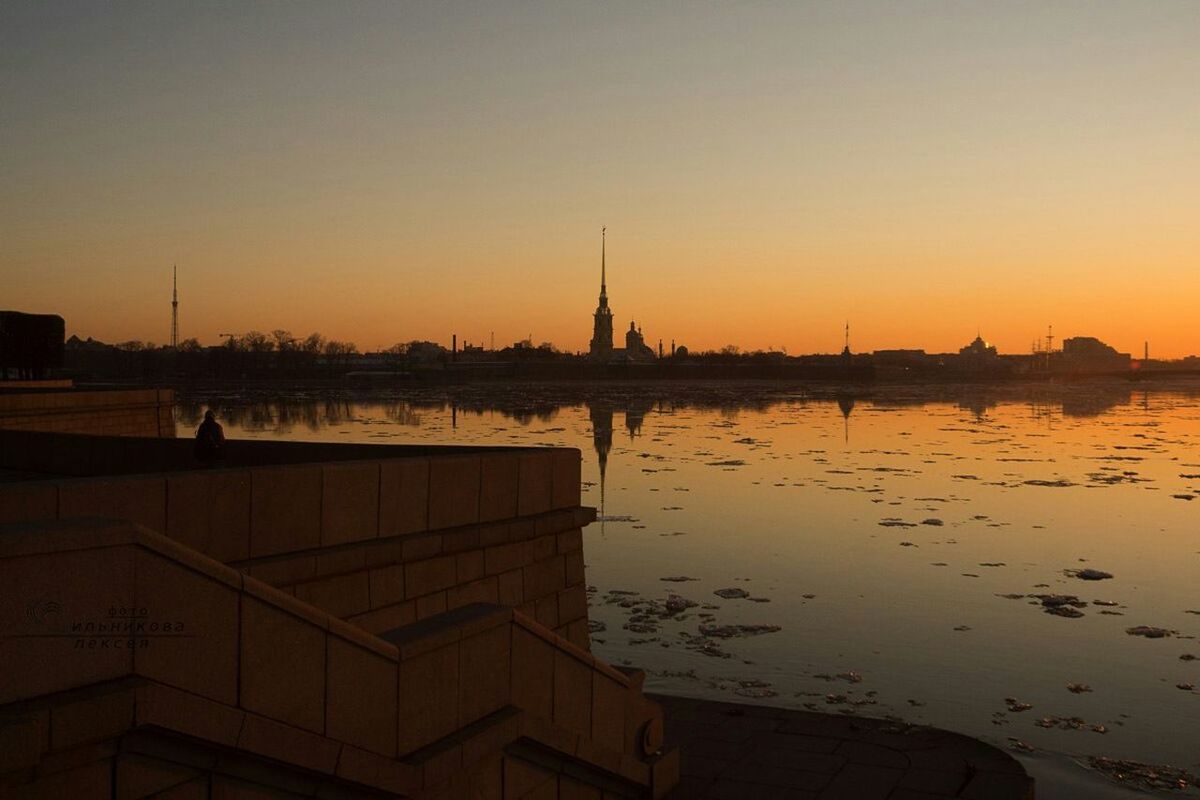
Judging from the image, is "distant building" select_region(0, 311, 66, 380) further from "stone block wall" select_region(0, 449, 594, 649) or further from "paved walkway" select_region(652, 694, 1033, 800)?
"paved walkway" select_region(652, 694, 1033, 800)

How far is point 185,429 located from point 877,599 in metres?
42.9

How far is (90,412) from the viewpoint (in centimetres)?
2256

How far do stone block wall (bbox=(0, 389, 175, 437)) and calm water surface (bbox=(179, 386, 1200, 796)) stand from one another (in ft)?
36.7

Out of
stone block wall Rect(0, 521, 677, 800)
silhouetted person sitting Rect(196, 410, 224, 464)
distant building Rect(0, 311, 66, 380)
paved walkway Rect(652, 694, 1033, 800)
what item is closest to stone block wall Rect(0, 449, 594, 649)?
stone block wall Rect(0, 521, 677, 800)

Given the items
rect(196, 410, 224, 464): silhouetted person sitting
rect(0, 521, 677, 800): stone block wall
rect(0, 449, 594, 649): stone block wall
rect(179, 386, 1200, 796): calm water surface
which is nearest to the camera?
rect(0, 521, 677, 800): stone block wall

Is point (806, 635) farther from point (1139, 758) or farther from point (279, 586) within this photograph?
point (279, 586)

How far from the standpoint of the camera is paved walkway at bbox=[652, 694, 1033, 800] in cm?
916

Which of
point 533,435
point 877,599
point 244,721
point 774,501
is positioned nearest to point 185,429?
point 533,435

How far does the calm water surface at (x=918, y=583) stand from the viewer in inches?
484

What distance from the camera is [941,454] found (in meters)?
42.0

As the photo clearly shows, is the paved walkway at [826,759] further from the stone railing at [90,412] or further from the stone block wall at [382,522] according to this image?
the stone railing at [90,412]

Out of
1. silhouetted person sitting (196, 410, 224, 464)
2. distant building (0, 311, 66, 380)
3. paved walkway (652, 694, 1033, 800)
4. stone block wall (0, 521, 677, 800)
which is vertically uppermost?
distant building (0, 311, 66, 380)

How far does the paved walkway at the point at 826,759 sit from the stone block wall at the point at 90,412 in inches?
514

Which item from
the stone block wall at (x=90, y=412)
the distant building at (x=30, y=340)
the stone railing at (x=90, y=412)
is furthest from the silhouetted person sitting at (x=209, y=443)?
the distant building at (x=30, y=340)
